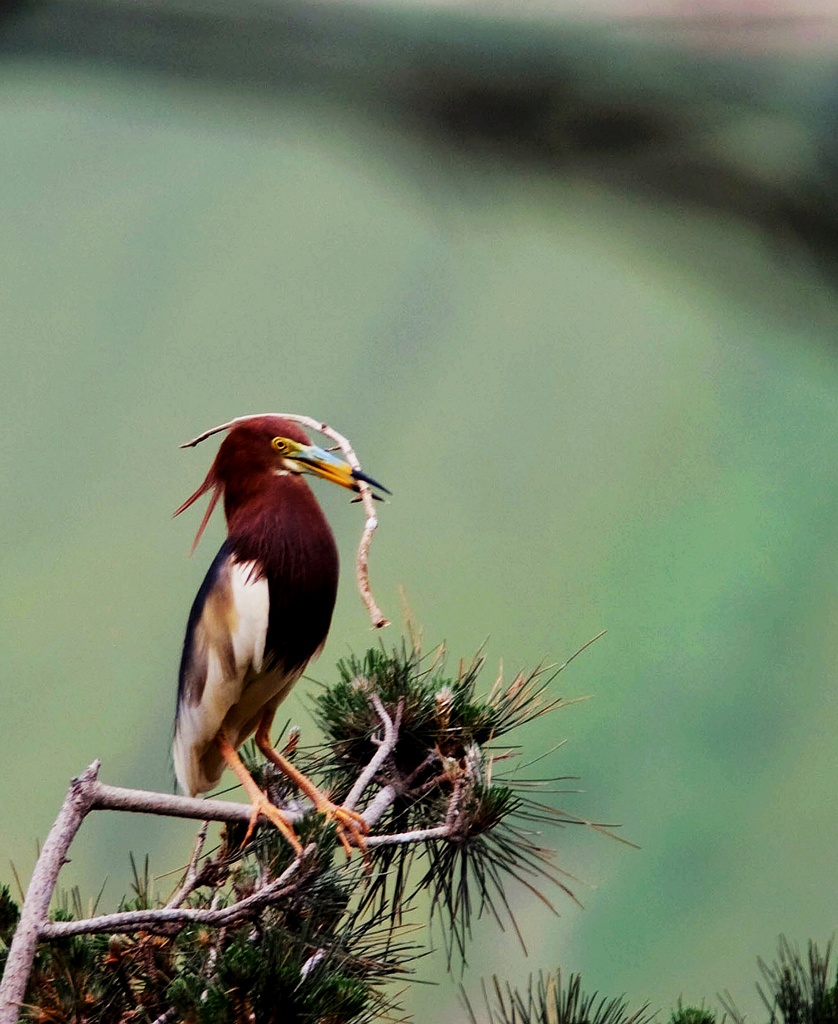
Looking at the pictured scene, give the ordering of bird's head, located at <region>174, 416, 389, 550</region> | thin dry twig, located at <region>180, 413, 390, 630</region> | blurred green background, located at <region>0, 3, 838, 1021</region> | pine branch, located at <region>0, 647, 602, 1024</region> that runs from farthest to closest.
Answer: blurred green background, located at <region>0, 3, 838, 1021</region>, bird's head, located at <region>174, 416, 389, 550</region>, thin dry twig, located at <region>180, 413, 390, 630</region>, pine branch, located at <region>0, 647, 602, 1024</region>

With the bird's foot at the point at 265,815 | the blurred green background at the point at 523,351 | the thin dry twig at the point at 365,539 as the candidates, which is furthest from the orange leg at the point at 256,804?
the blurred green background at the point at 523,351

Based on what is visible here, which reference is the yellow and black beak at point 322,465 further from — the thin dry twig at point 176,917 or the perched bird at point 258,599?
the thin dry twig at point 176,917

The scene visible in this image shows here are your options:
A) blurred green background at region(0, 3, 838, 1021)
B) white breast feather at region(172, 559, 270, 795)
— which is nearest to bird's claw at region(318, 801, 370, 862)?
white breast feather at region(172, 559, 270, 795)

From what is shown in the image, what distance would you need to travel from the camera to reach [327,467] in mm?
766

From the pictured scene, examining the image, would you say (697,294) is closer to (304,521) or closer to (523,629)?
(523,629)

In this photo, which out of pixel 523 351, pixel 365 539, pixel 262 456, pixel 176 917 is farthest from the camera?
pixel 523 351

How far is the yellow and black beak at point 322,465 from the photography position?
29.8 inches

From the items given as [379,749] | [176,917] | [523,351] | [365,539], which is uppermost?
[523,351]

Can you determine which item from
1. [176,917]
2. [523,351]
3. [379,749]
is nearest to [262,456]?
[379,749]

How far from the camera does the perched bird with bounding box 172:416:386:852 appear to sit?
30.1 inches

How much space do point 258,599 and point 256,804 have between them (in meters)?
0.13

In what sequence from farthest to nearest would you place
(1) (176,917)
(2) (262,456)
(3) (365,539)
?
(2) (262,456) → (3) (365,539) → (1) (176,917)

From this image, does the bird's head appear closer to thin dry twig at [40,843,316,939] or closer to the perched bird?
the perched bird

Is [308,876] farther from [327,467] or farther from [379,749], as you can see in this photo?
[327,467]
